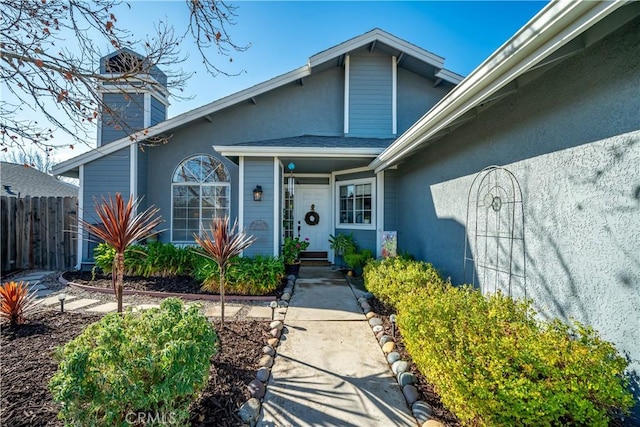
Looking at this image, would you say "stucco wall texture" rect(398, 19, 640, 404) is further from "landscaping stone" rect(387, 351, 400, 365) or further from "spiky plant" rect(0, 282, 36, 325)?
"spiky plant" rect(0, 282, 36, 325)

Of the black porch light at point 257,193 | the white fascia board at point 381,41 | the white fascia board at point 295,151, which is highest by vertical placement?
the white fascia board at point 381,41

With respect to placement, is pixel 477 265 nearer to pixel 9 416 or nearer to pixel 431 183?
pixel 431 183

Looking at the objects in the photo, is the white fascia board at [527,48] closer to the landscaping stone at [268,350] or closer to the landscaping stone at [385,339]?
the landscaping stone at [385,339]

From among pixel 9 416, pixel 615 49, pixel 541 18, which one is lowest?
pixel 9 416

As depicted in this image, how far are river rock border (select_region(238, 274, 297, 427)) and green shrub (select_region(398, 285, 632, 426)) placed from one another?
4.91 feet

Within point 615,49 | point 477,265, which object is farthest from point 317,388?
point 615,49

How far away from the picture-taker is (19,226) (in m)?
8.16

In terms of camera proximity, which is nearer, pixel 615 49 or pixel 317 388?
pixel 615 49

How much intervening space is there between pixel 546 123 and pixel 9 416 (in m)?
5.22

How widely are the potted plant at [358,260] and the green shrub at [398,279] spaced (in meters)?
1.46

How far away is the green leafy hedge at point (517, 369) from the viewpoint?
1799 mm

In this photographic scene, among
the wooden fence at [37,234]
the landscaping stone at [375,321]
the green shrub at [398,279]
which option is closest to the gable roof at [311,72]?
the wooden fence at [37,234]

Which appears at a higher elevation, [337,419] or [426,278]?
[426,278]

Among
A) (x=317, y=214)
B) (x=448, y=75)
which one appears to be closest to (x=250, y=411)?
(x=317, y=214)
